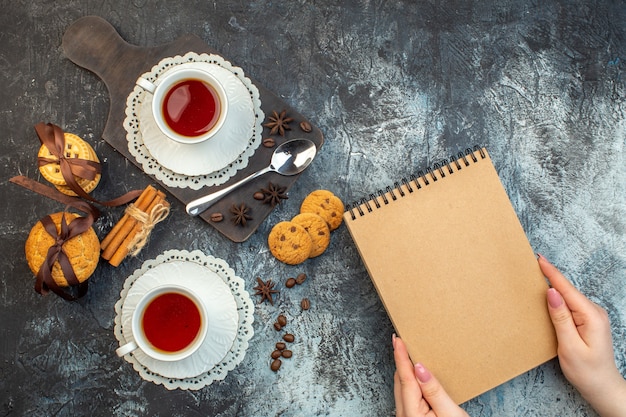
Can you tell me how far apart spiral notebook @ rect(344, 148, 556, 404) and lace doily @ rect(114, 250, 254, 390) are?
387mm

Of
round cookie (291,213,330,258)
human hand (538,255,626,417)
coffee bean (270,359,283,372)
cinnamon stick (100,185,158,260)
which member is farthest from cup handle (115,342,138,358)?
human hand (538,255,626,417)

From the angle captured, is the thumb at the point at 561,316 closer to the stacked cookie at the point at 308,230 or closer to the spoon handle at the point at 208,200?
the stacked cookie at the point at 308,230

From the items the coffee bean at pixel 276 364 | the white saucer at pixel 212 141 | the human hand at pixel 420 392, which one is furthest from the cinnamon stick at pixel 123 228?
the human hand at pixel 420 392

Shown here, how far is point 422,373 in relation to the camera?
1471mm

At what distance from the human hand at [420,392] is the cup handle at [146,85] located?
958mm

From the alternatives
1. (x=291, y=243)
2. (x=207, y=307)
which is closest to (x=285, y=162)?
(x=291, y=243)

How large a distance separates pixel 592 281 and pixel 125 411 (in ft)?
4.83

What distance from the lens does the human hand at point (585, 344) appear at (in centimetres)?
152

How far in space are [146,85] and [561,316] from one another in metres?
1.29

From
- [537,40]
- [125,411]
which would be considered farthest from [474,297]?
[125,411]

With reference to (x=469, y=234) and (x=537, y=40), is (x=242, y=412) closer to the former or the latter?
(x=469, y=234)

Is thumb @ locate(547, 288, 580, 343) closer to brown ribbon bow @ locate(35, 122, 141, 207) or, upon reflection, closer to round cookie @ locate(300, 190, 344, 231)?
round cookie @ locate(300, 190, 344, 231)

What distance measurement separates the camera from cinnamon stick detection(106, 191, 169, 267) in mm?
1586

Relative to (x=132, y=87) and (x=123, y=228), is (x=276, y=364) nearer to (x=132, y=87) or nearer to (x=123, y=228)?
(x=123, y=228)
